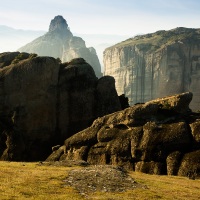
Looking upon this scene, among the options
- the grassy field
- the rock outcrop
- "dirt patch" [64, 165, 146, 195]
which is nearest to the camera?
the grassy field

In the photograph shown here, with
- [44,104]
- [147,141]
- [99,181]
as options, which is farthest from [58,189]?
[44,104]

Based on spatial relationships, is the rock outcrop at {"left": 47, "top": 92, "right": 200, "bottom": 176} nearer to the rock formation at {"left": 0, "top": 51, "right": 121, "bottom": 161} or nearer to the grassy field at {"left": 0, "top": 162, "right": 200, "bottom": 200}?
the grassy field at {"left": 0, "top": 162, "right": 200, "bottom": 200}

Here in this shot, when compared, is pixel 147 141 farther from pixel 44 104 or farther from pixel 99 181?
pixel 44 104

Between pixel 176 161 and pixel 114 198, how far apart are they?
2715cm

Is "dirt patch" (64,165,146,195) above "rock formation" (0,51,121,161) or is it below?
below

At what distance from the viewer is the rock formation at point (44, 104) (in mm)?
86438

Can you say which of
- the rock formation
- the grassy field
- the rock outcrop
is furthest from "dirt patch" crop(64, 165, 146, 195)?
the rock formation

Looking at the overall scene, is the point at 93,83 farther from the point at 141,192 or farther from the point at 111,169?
the point at 141,192

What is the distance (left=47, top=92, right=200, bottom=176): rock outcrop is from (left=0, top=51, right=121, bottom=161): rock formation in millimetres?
13250

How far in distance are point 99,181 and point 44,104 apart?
49.1 metres

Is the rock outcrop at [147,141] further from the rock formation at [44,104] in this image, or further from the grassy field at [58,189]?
the rock formation at [44,104]

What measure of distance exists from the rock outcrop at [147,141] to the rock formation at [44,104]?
43.5ft

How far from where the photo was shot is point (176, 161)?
5956cm

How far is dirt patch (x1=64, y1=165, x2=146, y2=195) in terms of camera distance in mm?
39047
